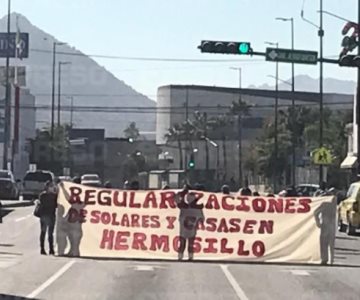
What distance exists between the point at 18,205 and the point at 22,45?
196 feet

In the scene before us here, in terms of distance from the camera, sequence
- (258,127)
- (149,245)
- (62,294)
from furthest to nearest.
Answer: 1. (258,127)
2. (149,245)
3. (62,294)

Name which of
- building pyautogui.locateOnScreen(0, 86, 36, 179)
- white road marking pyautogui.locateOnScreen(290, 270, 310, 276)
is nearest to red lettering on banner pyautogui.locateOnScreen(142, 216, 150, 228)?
white road marking pyautogui.locateOnScreen(290, 270, 310, 276)

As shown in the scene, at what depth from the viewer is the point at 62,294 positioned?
18.5 m

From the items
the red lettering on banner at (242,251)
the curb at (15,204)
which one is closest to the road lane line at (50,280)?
the red lettering on banner at (242,251)

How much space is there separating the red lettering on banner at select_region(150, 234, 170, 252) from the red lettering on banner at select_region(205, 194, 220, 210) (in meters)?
1.32

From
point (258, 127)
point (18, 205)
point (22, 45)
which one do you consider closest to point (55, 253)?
point (18, 205)

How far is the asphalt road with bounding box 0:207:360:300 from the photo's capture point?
18.8 m

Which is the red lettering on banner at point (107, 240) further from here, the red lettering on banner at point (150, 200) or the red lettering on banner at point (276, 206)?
the red lettering on banner at point (276, 206)

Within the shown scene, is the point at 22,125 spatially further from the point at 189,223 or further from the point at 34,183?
the point at 189,223

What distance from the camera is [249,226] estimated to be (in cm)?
2750

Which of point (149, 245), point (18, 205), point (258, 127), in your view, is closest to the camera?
point (149, 245)

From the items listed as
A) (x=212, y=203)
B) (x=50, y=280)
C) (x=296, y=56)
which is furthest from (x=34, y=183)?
(x=50, y=280)

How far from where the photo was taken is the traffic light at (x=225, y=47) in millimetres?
37812

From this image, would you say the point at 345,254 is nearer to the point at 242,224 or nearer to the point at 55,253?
the point at 242,224
